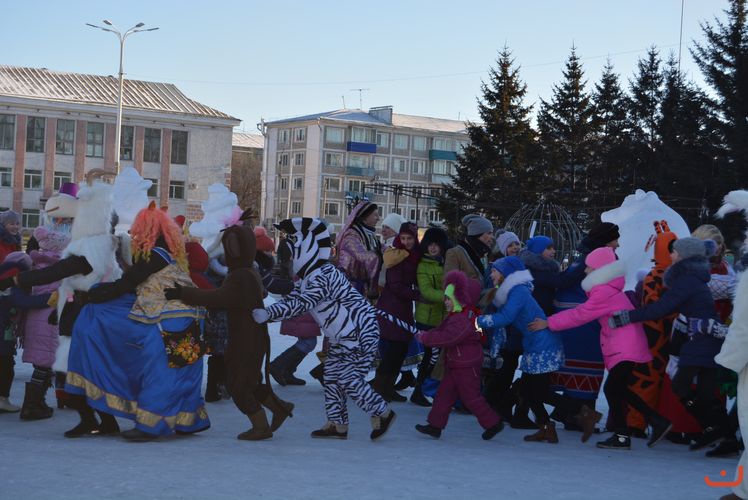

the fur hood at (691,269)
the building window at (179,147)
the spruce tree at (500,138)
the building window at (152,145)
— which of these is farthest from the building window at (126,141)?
the fur hood at (691,269)

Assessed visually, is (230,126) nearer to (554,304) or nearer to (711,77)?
(711,77)

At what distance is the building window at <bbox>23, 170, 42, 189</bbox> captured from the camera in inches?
2530

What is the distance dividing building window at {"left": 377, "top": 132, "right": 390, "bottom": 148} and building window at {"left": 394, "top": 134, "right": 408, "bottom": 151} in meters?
1.00

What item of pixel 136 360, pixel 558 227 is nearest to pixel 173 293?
pixel 136 360

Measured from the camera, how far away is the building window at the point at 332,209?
9850 cm

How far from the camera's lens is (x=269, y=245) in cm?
1021

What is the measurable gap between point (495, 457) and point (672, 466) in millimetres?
1232

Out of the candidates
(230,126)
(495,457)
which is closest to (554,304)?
(495,457)

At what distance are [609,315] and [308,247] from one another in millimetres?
2345

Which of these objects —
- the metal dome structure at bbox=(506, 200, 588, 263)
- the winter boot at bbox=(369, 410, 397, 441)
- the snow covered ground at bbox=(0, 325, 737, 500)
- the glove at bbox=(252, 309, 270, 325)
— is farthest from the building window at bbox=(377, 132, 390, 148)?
the glove at bbox=(252, 309, 270, 325)

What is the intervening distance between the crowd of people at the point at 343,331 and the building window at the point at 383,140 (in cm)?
9087

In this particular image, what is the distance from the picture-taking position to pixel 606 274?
808 centimetres

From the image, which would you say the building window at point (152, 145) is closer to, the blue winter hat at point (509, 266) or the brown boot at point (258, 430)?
the blue winter hat at point (509, 266)

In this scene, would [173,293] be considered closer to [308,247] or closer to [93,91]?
[308,247]
